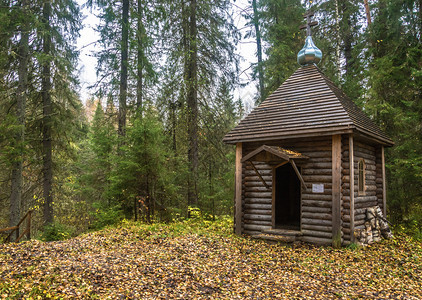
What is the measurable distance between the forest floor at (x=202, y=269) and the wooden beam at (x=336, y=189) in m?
0.40

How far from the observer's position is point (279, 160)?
923 centimetres

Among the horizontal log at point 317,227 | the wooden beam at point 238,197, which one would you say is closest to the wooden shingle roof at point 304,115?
the wooden beam at point 238,197

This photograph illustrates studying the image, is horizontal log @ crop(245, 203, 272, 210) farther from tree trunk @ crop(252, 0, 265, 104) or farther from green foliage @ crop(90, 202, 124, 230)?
tree trunk @ crop(252, 0, 265, 104)

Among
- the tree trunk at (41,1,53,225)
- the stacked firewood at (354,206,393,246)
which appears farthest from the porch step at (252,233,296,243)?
the tree trunk at (41,1,53,225)

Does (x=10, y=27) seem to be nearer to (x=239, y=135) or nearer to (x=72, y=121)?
(x=72, y=121)

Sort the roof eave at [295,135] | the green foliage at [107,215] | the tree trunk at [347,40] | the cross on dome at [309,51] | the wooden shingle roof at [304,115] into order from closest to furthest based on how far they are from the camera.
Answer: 1. the roof eave at [295,135]
2. the wooden shingle roof at [304,115]
3. the cross on dome at [309,51]
4. the green foliage at [107,215]
5. the tree trunk at [347,40]

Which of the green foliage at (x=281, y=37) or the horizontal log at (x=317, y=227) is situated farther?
the green foliage at (x=281, y=37)

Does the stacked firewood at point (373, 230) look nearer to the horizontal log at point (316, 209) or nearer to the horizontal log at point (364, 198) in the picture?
the horizontal log at point (364, 198)

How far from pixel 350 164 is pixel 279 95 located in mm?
3676

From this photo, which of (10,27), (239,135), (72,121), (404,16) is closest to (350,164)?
(239,135)

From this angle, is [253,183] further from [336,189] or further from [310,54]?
[310,54]

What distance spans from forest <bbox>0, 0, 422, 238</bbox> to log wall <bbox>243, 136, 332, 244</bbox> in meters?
3.44

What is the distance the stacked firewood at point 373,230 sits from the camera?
8789 millimetres

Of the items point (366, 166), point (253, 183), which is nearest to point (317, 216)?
point (253, 183)
